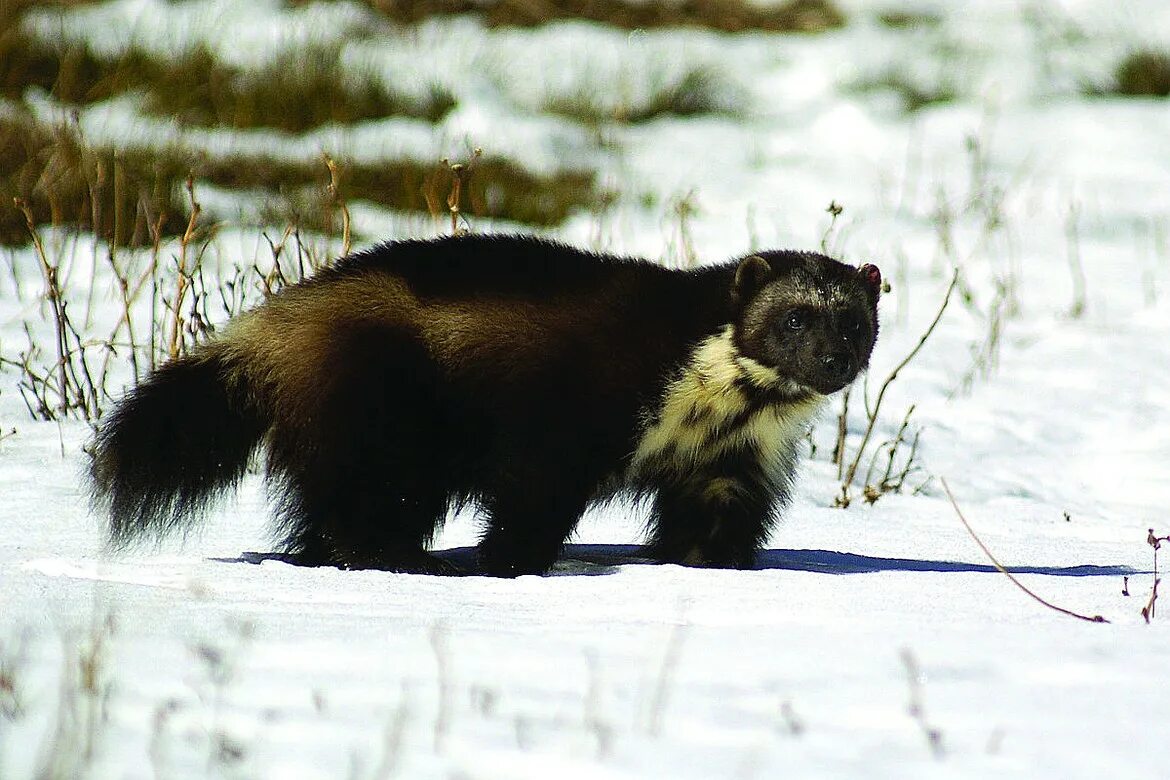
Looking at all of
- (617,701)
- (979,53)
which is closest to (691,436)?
(617,701)

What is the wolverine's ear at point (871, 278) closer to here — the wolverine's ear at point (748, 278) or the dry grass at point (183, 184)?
the wolverine's ear at point (748, 278)

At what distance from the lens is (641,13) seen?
1328 cm

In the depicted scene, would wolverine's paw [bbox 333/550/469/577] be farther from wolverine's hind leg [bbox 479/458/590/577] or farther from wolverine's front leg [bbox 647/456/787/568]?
wolverine's front leg [bbox 647/456/787/568]

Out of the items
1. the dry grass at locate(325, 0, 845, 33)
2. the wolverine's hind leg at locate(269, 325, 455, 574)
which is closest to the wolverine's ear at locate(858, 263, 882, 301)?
the wolverine's hind leg at locate(269, 325, 455, 574)

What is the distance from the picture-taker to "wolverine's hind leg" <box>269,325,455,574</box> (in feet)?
13.1

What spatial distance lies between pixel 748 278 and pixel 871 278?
41 centimetres

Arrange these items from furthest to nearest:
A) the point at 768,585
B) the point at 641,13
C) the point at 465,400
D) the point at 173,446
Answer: the point at 641,13
the point at 465,400
the point at 173,446
the point at 768,585

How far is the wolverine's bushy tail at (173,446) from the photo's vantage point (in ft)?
12.7

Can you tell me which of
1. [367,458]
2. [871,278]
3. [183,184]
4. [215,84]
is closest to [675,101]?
[215,84]

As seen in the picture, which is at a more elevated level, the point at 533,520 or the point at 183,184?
the point at 183,184

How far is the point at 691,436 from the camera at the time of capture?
4.26 meters

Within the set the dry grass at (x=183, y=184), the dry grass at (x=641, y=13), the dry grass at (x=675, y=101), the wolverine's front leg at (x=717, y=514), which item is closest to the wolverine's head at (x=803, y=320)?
the wolverine's front leg at (x=717, y=514)

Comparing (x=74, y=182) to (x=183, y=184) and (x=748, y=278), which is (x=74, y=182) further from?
(x=748, y=278)

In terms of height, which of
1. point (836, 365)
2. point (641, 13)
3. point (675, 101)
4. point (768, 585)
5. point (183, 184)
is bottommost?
point (768, 585)
